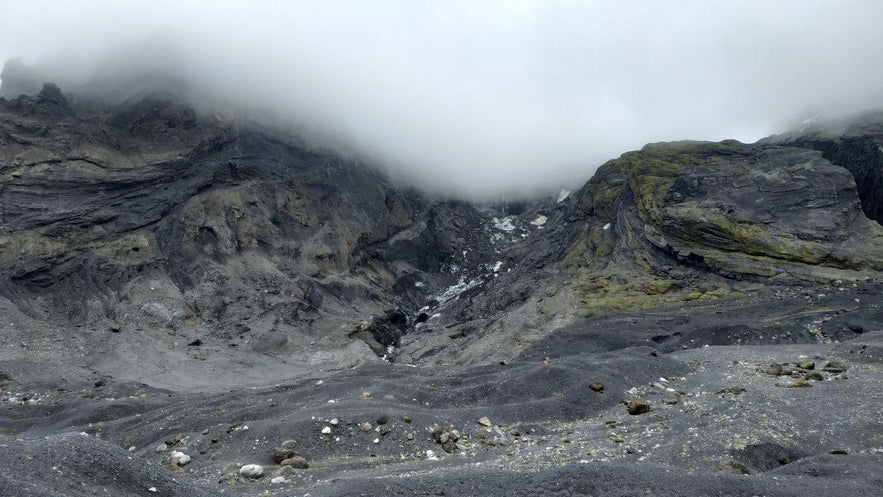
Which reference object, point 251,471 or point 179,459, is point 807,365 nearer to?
point 251,471

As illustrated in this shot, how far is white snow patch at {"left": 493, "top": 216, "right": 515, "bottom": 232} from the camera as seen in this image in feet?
274

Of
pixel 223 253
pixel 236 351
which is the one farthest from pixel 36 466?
pixel 223 253

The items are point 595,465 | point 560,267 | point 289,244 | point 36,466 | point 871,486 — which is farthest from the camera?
point 289,244

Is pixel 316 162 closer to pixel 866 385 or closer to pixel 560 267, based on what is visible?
pixel 560 267

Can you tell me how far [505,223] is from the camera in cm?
8538

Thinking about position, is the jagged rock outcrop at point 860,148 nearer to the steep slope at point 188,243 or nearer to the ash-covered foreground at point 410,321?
the ash-covered foreground at point 410,321

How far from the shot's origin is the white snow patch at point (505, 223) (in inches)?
3287

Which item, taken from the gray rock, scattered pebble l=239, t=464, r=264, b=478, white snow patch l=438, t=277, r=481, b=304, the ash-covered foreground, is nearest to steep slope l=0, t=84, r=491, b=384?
the ash-covered foreground

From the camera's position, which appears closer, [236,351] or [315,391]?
[315,391]

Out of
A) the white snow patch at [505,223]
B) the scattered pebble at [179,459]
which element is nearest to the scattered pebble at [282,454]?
the scattered pebble at [179,459]

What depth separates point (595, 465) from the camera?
1045 cm

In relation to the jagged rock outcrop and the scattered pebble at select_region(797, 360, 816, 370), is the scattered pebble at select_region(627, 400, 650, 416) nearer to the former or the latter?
the scattered pebble at select_region(797, 360, 816, 370)

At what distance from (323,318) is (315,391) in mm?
26388

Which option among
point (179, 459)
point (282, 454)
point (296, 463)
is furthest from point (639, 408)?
point (179, 459)
